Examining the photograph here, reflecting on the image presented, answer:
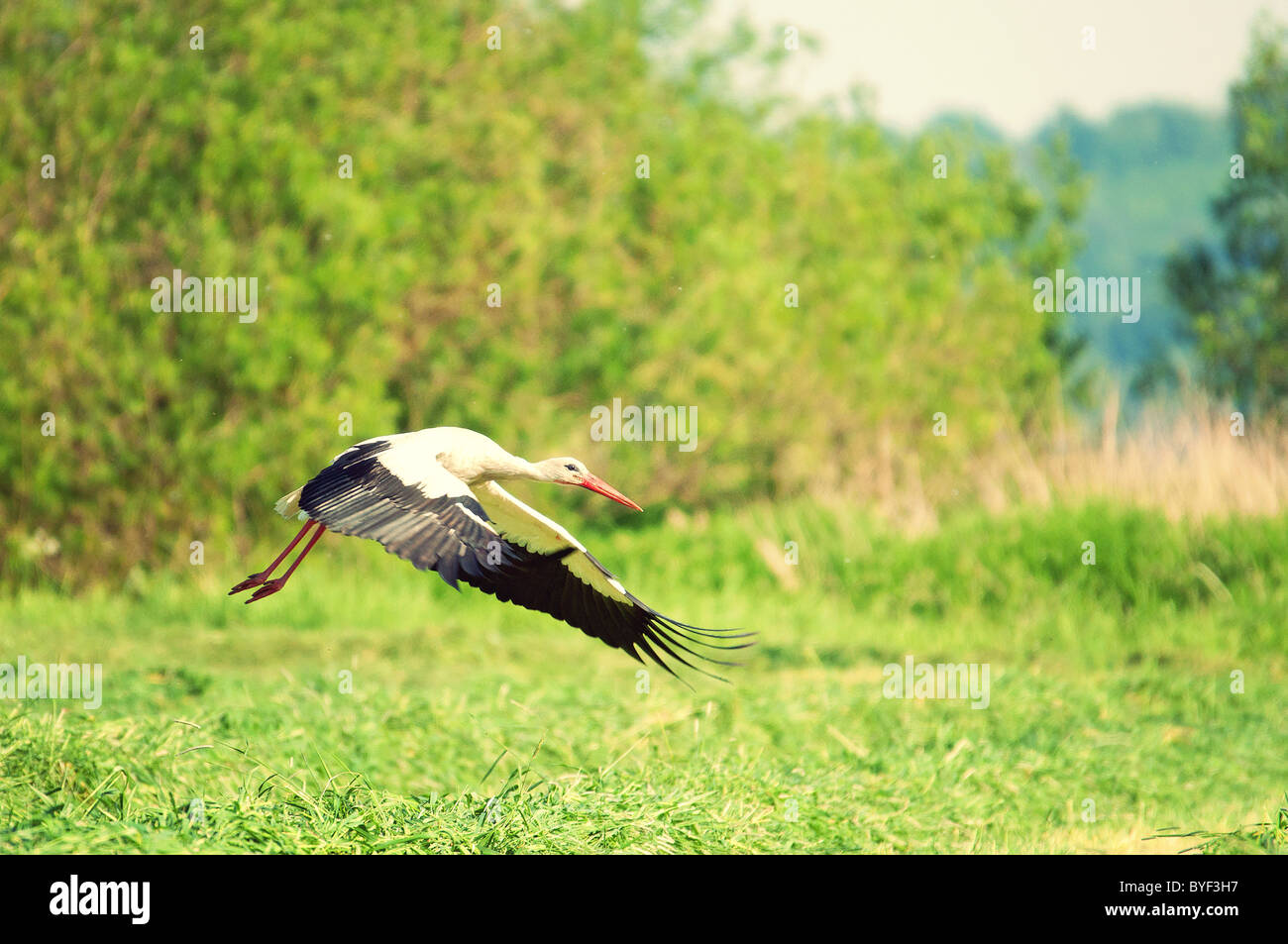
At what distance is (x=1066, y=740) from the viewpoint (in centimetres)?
700

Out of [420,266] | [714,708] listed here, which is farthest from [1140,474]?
[420,266]

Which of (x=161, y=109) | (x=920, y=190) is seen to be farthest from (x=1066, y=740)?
(x=920, y=190)

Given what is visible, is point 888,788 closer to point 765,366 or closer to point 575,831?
point 575,831

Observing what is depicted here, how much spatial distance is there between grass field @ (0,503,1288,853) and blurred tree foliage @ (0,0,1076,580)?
1022mm

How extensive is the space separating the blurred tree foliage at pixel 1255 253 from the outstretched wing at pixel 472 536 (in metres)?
12.8

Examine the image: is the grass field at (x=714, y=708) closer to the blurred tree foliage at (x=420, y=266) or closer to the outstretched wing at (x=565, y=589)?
the outstretched wing at (x=565, y=589)

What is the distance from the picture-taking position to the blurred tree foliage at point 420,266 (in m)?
10.4

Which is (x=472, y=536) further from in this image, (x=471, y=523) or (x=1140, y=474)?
(x=1140, y=474)

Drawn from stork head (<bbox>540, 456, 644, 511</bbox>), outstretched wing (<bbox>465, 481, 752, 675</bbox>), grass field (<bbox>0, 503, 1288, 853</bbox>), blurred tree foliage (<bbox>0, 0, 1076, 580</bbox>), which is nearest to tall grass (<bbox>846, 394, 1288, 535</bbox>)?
grass field (<bbox>0, 503, 1288, 853</bbox>)

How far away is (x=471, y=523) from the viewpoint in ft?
13.3

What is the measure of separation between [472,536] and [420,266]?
784cm

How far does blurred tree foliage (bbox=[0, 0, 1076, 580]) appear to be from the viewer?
10406mm
